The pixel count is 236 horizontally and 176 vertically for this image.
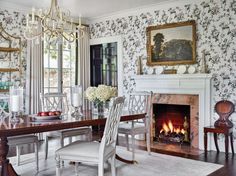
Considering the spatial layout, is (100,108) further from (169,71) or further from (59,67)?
(59,67)

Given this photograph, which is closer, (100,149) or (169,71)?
(100,149)

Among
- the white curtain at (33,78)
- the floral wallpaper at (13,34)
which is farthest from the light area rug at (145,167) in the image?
the floral wallpaper at (13,34)

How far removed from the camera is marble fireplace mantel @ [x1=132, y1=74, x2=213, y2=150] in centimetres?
491

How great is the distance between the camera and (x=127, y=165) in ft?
12.9

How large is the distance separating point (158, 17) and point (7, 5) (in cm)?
296

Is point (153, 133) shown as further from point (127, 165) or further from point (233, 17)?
point (233, 17)

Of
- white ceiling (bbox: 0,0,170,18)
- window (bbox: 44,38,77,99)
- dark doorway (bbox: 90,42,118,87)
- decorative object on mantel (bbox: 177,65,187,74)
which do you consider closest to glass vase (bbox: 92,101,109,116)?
decorative object on mantel (bbox: 177,65,187,74)

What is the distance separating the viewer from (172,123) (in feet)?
18.2

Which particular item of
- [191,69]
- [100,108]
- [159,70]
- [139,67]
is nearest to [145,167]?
[100,108]

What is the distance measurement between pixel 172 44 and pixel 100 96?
241cm

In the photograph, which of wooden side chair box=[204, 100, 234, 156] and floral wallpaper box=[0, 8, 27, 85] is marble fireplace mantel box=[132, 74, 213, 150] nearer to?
wooden side chair box=[204, 100, 234, 156]

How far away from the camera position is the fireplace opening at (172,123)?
5305 millimetres

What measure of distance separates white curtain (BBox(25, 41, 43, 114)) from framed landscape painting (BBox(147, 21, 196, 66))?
229 cm

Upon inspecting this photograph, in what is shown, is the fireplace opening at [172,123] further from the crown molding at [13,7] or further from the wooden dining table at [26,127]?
the crown molding at [13,7]
